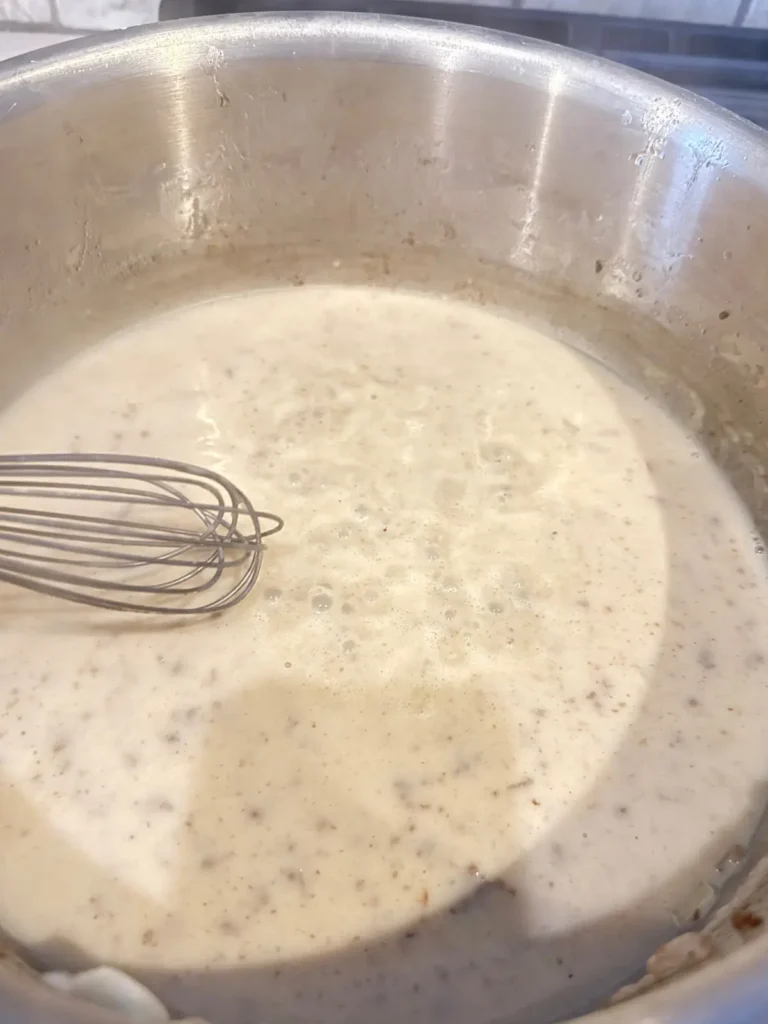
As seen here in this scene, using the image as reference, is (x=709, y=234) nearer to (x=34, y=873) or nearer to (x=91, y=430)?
(x=91, y=430)

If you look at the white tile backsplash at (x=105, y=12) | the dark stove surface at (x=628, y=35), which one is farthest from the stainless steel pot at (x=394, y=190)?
the white tile backsplash at (x=105, y=12)

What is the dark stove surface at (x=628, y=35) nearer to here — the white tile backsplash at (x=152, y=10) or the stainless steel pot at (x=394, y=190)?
the white tile backsplash at (x=152, y=10)

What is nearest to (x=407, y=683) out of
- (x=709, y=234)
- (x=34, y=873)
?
(x=34, y=873)

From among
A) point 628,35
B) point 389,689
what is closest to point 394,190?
point 628,35

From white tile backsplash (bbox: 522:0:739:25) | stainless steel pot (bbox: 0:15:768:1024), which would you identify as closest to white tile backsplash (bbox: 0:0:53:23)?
stainless steel pot (bbox: 0:15:768:1024)

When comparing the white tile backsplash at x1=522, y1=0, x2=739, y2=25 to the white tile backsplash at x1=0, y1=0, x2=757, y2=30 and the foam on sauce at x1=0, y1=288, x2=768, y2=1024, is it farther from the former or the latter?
the foam on sauce at x1=0, y1=288, x2=768, y2=1024
